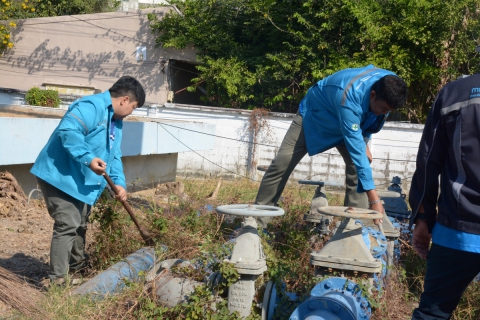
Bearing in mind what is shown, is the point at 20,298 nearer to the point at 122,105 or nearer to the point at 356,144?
the point at 122,105

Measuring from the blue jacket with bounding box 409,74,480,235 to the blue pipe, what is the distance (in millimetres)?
2030

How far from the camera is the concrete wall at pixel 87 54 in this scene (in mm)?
18641

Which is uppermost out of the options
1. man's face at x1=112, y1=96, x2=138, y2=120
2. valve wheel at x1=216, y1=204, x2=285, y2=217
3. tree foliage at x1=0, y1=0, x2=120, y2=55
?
tree foliage at x1=0, y1=0, x2=120, y2=55

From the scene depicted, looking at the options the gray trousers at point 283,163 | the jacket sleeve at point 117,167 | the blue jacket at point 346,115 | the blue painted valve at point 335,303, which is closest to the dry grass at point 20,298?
the jacket sleeve at point 117,167

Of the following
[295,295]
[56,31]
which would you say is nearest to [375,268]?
[295,295]

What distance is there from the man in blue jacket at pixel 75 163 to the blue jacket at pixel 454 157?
2222 mm

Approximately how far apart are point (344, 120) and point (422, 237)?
6.32ft

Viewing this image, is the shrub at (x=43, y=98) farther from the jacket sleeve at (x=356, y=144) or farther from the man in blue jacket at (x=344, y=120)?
the jacket sleeve at (x=356, y=144)

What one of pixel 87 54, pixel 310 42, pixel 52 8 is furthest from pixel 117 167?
pixel 52 8

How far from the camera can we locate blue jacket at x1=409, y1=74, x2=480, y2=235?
2498 millimetres

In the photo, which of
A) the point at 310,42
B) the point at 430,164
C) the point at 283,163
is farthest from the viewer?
the point at 310,42

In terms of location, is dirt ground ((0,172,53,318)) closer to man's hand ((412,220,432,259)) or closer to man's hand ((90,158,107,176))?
man's hand ((90,158,107,176))

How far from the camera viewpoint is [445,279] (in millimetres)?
2643

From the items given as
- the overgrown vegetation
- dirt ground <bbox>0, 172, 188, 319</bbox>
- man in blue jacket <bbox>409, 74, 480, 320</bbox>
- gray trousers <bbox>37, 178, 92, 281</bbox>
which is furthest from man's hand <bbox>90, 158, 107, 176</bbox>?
man in blue jacket <bbox>409, 74, 480, 320</bbox>
